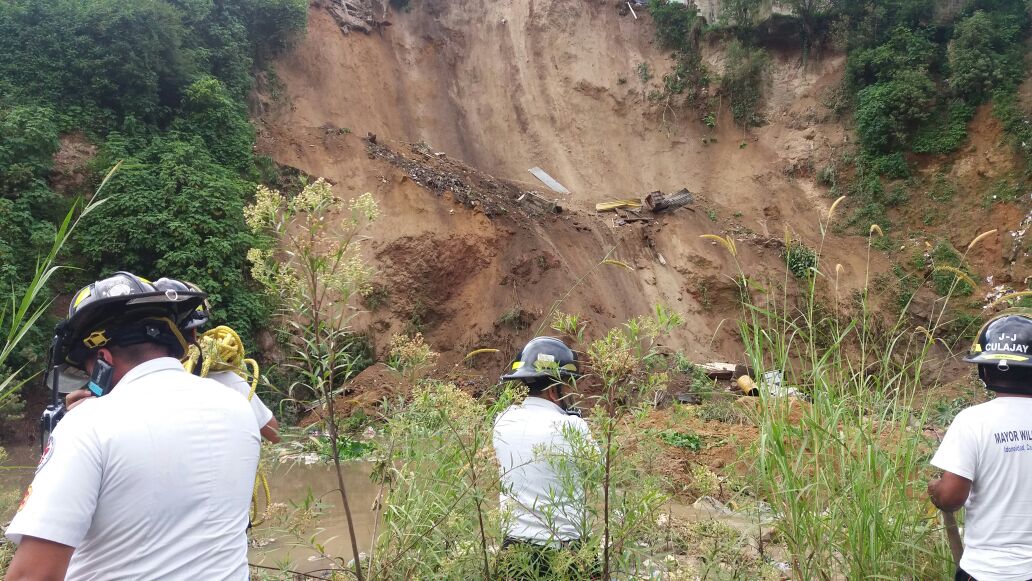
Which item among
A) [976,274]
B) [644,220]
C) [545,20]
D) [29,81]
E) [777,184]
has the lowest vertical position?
[976,274]

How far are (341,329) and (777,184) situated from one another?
19190 mm

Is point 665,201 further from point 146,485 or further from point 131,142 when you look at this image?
point 146,485

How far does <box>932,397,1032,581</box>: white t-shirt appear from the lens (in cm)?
227

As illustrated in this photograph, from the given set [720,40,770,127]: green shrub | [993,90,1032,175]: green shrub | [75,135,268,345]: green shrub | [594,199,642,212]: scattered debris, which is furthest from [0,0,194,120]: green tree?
[993,90,1032,175]: green shrub

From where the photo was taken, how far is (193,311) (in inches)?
83.4

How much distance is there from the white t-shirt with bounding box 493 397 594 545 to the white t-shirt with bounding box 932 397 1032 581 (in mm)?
1410

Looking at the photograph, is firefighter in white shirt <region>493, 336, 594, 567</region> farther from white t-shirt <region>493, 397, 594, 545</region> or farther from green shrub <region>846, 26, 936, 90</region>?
green shrub <region>846, 26, 936, 90</region>

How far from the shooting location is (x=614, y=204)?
17750mm

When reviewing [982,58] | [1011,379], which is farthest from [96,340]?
[982,58]

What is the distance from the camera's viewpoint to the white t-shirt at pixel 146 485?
1.48 m

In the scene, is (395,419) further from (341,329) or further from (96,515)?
(96,515)

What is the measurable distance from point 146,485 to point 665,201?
16673mm

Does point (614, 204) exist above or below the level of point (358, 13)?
below

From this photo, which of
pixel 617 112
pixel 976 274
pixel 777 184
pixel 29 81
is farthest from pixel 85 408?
pixel 617 112
